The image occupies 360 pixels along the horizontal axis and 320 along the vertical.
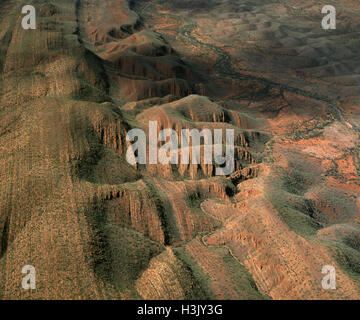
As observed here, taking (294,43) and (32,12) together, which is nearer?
(32,12)

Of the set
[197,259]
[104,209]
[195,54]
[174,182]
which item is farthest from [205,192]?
[195,54]

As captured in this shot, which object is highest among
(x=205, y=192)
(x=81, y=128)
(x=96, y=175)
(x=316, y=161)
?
(x=81, y=128)

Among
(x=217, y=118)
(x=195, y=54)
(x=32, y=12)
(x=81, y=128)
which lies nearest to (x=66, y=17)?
(x=32, y=12)

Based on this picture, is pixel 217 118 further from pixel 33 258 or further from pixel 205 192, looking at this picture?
pixel 33 258

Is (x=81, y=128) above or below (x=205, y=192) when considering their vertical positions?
above

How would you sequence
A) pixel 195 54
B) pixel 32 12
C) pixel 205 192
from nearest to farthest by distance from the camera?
pixel 205 192 → pixel 32 12 → pixel 195 54

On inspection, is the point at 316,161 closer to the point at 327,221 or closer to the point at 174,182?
the point at 327,221

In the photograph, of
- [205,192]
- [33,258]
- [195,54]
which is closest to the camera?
[33,258]
